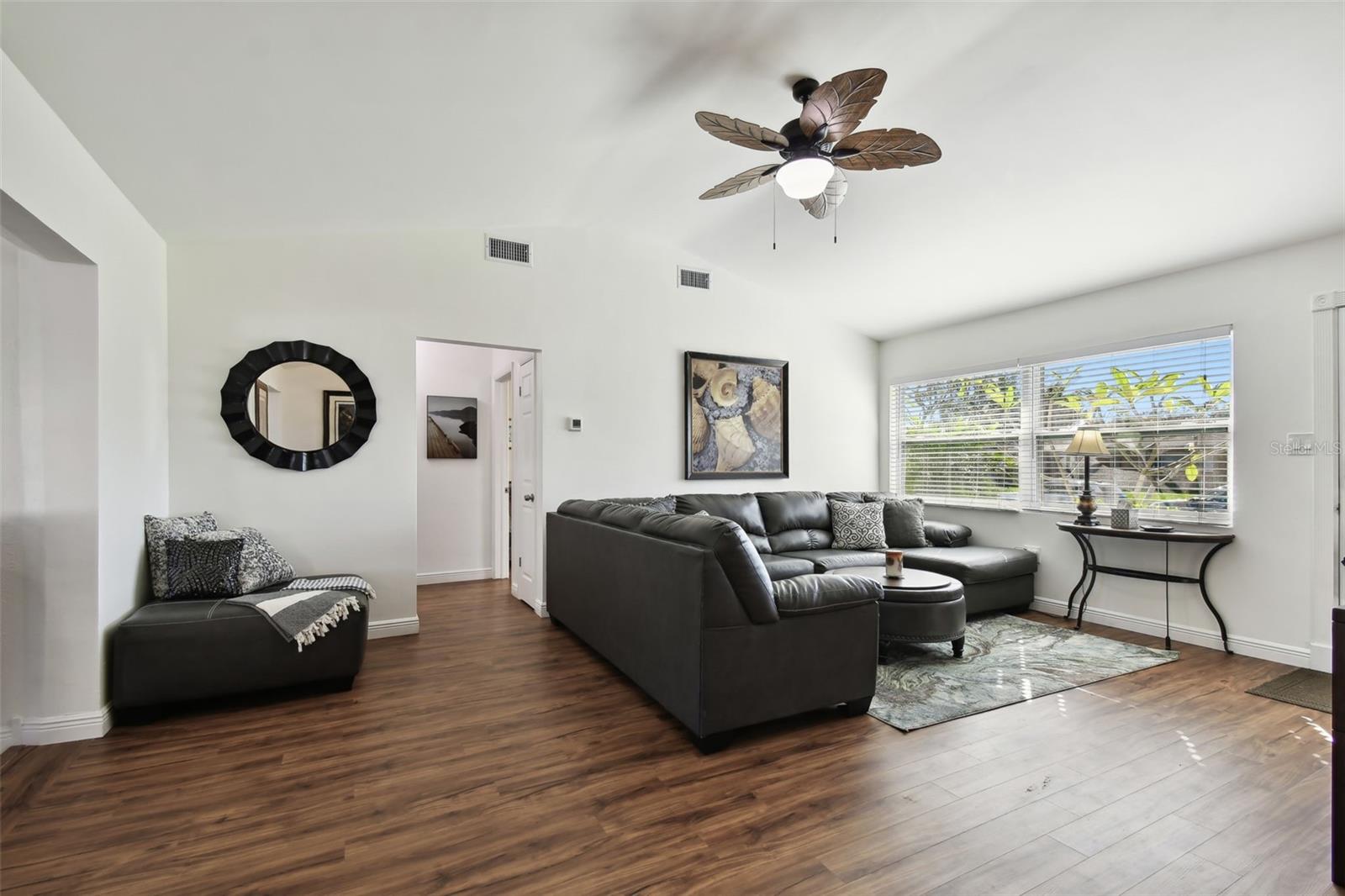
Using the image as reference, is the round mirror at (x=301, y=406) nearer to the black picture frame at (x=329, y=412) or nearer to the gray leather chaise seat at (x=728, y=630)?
the black picture frame at (x=329, y=412)

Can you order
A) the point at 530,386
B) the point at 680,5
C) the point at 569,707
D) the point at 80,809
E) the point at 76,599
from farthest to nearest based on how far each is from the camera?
the point at 530,386, the point at 569,707, the point at 76,599, the point at 680,5, the point at 80,809

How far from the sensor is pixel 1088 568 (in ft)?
15.0

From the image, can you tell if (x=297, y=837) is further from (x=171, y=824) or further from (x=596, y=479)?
(x=596, y=479)

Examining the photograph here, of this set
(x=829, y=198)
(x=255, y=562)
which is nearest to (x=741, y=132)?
(x=829, y=198)

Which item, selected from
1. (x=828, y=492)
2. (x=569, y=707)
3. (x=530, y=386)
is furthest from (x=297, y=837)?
(x=828, y=492)

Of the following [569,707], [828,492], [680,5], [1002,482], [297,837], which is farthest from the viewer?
[828,492]

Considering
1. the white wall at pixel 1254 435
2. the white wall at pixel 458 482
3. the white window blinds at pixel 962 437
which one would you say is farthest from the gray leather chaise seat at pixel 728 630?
the white wall at pixel 458 482

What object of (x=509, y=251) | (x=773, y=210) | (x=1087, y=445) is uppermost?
(x=773, y=210)

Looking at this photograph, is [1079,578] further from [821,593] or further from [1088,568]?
[821,593]

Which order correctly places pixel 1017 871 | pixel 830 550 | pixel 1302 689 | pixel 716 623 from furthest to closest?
pixel 830 550 → pixel 1302 689 → pixel 716 623 → pixel 1017 871

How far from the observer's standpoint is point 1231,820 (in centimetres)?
205

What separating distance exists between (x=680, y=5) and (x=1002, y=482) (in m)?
4.55

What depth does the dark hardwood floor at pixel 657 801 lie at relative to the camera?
5.84ft

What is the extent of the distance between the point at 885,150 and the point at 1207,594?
3609 millimetres
